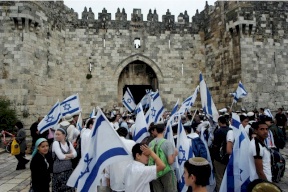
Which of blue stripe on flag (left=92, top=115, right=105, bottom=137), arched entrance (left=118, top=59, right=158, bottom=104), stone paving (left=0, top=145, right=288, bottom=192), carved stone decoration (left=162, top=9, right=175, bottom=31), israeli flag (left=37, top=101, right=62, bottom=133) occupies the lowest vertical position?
stone paving (left=0, top=145, right=288, bottom=192)

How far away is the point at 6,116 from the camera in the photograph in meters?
12.6

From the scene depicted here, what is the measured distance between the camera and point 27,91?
1362 cm

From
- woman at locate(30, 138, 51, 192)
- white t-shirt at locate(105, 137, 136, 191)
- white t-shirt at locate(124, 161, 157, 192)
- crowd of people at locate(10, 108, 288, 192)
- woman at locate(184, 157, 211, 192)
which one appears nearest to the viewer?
woman at locate(184, 157, 211, 192)

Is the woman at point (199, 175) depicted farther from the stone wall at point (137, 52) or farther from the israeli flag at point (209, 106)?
the stone wall at point (137, 52)

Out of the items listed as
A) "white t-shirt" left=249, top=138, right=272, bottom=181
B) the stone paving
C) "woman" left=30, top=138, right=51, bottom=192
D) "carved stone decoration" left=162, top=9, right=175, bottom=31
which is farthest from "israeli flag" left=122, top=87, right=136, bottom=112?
"white t-shirt" left=249, top=138, right=272, bottom=181

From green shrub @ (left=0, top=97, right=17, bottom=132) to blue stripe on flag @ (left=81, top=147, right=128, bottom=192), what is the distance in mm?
10637

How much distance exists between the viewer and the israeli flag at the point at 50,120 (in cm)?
698

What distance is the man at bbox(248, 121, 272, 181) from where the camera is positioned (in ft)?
11.5

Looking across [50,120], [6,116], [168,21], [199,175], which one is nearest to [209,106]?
[50,120]

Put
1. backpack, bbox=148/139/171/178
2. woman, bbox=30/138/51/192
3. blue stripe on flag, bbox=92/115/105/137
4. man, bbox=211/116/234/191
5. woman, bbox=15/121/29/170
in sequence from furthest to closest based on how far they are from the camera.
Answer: woman, bbox=15/121/29/170 → man, bbox=211/116/234/191 → backpack, bbox=148/139/171/178 → woman, bbox=30/138/51/192 → blue stripe on flag, bbox=92/115/105/137

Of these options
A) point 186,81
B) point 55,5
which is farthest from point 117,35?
point 186,81

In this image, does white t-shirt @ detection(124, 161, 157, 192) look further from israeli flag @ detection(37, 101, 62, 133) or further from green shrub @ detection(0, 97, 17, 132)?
green shrub @ detection(0, 97, 17, 132)

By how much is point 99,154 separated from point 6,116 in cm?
1077

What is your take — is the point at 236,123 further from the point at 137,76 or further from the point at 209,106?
the point at 137,76
